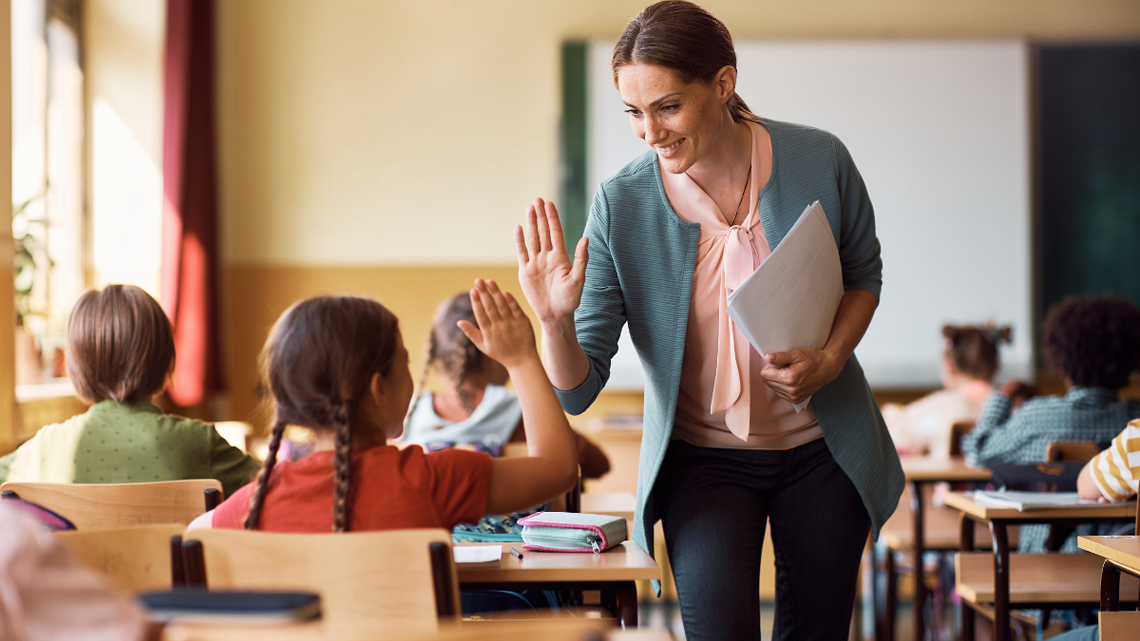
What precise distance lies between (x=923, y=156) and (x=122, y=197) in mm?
3742

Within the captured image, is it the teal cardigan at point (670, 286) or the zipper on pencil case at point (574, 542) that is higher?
the teal cardigan at point (670, 286)

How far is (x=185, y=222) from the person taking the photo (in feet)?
13.9

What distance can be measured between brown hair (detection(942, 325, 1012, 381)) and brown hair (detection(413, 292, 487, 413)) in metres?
2.13

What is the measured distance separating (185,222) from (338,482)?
129 inches

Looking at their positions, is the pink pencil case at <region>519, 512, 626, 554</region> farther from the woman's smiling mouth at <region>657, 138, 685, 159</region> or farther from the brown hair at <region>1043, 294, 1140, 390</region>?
the brown hair at <region>1043, 294, 1140, 390</region>

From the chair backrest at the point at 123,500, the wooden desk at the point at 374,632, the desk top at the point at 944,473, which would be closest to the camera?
the wooden desk at the point at 374,632

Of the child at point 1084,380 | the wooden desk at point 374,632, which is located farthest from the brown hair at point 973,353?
the wooden desk at point 374,632

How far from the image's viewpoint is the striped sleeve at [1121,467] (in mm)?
1984

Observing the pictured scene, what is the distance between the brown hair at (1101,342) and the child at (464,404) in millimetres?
1456

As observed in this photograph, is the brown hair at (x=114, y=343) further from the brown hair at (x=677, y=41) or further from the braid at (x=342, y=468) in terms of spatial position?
the brown hair at (x=677, y=41)

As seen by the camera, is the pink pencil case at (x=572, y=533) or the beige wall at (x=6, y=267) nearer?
the pink pencil case at (x=572, y=533)

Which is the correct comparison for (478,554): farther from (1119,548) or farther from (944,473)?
(944,473)

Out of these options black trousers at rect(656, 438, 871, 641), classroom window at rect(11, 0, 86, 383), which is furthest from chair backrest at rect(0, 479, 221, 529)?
classroom window at rect(11, 0, 86, 383)

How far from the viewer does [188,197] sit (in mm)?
4250
